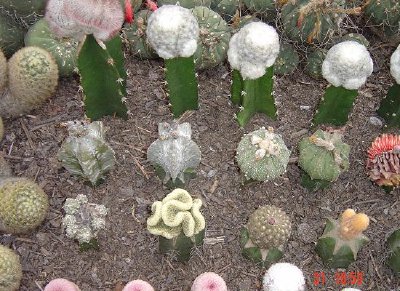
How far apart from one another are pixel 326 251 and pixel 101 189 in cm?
94

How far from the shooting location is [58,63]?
271 cm

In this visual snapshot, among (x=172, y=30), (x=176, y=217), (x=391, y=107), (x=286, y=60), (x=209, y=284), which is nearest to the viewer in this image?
(x=176, y=217)

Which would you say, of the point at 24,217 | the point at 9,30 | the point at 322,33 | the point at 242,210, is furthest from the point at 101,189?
the point at 322,33

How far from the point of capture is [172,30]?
7.38 ft

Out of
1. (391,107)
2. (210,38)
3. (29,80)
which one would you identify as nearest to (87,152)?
(29,80)

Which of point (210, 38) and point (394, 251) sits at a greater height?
point (210, 38)

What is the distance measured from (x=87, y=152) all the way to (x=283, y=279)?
0.85 m

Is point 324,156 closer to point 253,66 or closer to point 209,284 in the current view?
point 253,66

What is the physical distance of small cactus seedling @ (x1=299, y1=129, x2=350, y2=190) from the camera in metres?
2.36

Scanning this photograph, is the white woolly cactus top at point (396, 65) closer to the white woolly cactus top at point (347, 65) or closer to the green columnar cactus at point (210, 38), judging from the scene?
the white woolly cactus top at point (347, 65)

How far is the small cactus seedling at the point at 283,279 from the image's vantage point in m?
2.17

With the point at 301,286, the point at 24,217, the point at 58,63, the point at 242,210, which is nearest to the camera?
the point at 301,286

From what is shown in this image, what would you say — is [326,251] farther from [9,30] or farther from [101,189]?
[9,30]

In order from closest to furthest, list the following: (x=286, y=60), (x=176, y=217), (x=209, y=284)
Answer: (x=176, y=217) → (x=209, y=284) → (x=286, y=60)
